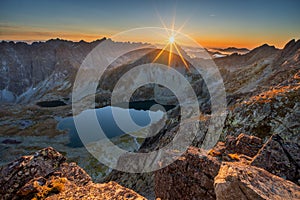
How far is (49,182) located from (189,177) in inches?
398

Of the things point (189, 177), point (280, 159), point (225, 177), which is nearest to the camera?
point (225, 177)

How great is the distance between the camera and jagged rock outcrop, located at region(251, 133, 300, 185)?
13.6m

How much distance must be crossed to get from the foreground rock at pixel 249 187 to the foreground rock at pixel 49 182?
5008 millimetres

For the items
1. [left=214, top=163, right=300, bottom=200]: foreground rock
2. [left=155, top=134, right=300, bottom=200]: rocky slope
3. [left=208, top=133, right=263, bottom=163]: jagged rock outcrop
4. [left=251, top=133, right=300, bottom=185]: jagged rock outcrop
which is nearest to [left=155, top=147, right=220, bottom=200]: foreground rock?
[left=155, top=134, right=300, bottom=200]: rocky slope

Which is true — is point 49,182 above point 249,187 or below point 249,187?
below

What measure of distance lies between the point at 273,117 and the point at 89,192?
30.8 meters

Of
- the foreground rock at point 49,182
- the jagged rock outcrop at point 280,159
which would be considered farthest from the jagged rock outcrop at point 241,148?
the foreground rock at point 49,182

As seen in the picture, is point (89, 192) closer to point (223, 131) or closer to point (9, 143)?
point (223, 131)

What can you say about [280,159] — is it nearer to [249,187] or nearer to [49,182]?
[249,187]

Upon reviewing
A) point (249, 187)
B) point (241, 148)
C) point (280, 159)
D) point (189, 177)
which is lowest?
point (189, 177)

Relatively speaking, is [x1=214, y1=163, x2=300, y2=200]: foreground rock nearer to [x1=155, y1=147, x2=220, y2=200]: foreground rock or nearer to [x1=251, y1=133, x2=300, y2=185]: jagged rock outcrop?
[x1=251, y1=133, x2=300, y2=185]: jagged rock outcrop

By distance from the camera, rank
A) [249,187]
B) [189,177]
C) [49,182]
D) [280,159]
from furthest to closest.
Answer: [189,177], [280,159], [49,182], [249,187]

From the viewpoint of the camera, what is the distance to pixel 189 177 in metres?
15.8

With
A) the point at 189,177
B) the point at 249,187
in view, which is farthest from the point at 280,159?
the point at 249,187
